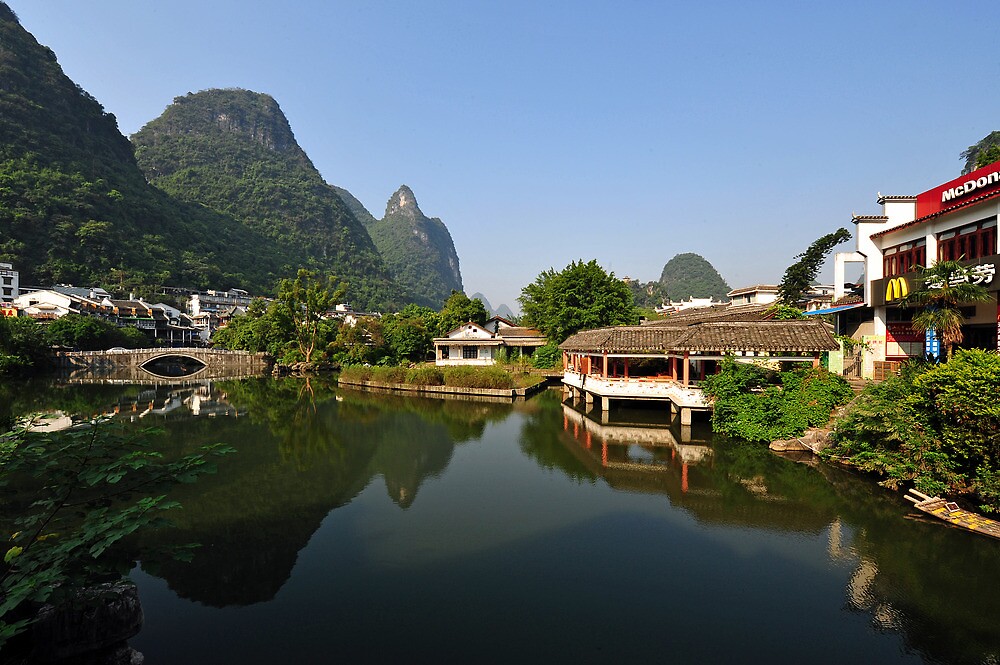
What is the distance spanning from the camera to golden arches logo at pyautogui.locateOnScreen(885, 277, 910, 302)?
18.8 meters

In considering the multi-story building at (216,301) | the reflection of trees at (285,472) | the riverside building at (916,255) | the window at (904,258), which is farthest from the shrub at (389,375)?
the multi-story building at (216,301)

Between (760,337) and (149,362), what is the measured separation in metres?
55.4

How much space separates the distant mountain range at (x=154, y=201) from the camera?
2854 inches

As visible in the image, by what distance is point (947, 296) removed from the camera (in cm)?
1588

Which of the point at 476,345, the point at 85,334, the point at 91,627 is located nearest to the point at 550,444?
the point at 91,627

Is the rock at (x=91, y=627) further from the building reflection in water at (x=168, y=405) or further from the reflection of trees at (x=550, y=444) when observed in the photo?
the building reflection in water at (x=168, y=405)

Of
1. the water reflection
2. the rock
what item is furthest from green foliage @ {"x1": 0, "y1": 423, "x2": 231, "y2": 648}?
the water reflection

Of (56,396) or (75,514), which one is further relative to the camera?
(56,396)

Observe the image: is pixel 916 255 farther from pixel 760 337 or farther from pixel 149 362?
pixel 149 362

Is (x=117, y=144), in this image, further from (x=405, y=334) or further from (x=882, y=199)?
(x=882, y=199)

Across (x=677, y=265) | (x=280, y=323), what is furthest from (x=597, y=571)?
(x=677, y=265)

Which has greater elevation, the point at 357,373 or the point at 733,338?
the point at 733,338

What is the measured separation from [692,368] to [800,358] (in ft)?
20.9

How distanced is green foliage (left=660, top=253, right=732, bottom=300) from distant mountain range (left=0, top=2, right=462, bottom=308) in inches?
3456
